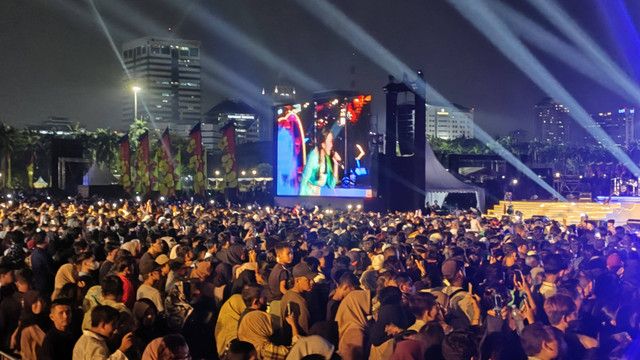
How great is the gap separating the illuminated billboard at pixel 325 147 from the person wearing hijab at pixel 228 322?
2725cm

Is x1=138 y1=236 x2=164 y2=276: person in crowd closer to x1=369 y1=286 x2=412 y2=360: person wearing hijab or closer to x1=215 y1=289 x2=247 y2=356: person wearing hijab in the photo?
x1=215 y1=289 x2=247 y2=356: person wearing hijab

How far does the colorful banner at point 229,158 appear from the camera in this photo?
3142 centimetres

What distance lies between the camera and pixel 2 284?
7.76 m

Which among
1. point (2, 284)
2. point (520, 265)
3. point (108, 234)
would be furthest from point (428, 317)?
point (108, 234)

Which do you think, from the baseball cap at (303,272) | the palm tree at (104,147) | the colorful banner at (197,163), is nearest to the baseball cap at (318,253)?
the baseball cap at (303,272)

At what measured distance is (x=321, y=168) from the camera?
35.5 metres

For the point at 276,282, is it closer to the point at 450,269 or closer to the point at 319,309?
the point at 319,309

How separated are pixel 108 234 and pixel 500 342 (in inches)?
374

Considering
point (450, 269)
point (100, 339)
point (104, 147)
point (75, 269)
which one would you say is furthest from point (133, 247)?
point (104, 147)

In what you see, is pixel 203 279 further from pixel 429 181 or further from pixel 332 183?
pixel 429 181

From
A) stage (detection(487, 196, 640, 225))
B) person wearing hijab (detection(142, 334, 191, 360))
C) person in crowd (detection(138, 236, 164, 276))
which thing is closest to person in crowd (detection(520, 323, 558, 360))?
person wearing hijab (detection(142, 334, 191, 360))

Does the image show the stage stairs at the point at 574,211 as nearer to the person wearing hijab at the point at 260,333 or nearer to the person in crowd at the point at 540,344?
the person wearing hijab at the point at 260,333

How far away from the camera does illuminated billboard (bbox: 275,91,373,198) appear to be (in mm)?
34219

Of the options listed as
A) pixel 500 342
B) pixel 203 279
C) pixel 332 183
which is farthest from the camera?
pixel 332 183
